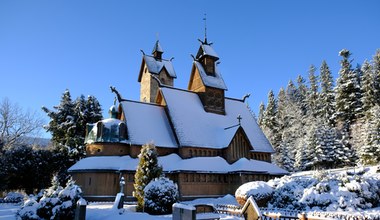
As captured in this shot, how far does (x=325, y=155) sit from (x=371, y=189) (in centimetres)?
3134

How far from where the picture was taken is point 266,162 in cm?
3378

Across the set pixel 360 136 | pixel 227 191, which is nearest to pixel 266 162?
pixel 227 191

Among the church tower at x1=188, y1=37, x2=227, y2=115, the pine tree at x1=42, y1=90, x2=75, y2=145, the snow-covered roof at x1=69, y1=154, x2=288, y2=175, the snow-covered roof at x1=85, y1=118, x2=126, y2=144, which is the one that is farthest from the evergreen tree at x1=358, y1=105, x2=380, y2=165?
the pine tree at x1=42, y1=90, x2=75, y2=145

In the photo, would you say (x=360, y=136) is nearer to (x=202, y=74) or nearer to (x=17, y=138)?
(x=202, y=74)

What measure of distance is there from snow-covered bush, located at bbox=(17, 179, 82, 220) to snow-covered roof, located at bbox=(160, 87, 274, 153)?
1384cm

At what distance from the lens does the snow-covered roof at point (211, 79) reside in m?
36.3

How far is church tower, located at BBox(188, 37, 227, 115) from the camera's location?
118 feet

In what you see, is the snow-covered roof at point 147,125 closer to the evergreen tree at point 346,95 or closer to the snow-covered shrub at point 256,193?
the snow-covered shrub at point 256,193

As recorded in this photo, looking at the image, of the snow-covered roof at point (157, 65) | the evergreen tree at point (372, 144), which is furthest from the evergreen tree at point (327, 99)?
the snow-covered roof at point (157, 65)

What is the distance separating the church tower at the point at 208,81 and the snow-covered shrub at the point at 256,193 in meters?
16.2

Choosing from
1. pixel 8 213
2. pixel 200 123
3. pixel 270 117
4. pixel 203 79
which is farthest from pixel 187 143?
pixel 270 117

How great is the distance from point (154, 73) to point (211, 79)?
13114 mm

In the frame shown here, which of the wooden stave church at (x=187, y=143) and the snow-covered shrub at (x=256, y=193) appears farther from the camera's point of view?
the wooden stave church at (x=187, y=143)

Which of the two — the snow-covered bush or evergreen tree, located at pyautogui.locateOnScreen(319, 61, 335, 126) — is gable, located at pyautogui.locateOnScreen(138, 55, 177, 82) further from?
the snow-covered bush
